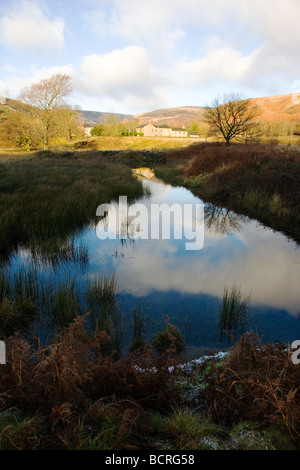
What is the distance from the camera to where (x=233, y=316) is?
4.46 m

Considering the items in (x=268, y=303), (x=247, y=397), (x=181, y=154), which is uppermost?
(x=181, y=154)

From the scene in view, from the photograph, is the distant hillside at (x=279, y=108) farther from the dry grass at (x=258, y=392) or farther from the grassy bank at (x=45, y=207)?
the dry grass at (x=258, y=392)

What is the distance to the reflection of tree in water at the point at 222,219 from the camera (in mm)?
9734

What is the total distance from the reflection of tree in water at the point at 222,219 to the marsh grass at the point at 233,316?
15.9 feet

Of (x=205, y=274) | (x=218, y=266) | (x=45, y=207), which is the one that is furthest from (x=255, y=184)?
A: (x=45, y=207)

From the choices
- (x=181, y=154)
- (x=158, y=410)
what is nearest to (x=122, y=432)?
(x=158, y=410)

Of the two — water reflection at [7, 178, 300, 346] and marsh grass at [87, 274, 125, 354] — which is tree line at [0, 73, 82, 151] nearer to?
water reflection at [7, 178, 300, 346]

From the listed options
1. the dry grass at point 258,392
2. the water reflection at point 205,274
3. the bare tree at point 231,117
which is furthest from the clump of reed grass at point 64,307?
the bare tree at point 231,117

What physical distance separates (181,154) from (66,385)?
2895 centimetres

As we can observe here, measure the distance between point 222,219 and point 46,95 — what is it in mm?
31449

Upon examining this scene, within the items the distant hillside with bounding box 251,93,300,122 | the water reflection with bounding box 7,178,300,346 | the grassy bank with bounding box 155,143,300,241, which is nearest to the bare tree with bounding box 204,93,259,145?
the grassy bank with bounding box 155,143,300,241

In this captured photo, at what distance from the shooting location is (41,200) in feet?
30.1

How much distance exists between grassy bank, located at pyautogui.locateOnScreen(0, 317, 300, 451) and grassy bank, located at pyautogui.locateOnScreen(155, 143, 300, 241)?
24.8 ft
